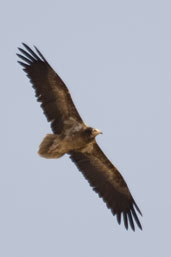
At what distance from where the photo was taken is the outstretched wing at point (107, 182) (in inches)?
682

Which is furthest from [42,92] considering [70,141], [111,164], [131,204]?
[131,204]

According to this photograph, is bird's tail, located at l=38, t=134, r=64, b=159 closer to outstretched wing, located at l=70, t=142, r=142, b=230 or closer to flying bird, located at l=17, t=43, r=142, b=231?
flying bird, located at l=17, t=43, r=142, b=231

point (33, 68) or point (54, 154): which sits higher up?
point (33, 68)

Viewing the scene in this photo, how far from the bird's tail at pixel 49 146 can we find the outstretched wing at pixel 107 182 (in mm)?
1118

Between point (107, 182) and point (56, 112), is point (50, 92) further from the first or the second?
point (107, 182)

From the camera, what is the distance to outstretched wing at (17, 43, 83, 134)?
16.1 metres

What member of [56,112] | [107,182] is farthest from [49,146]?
[107,182]

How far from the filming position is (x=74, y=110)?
16.2m

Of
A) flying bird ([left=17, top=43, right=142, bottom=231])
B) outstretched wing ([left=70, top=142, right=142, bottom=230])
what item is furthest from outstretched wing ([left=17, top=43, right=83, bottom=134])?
outstretched wing ([left=70, top=142, right=142, bottom=230])

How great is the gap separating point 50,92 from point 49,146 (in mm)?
1335

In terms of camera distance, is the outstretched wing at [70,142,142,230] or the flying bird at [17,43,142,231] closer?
the flying bird at [17,43,142,231]

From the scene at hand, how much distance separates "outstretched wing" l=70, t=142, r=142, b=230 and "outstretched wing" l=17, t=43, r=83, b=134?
1252 mm

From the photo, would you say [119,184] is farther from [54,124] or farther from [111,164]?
[54,124]

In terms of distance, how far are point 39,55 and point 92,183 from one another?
3.75m
